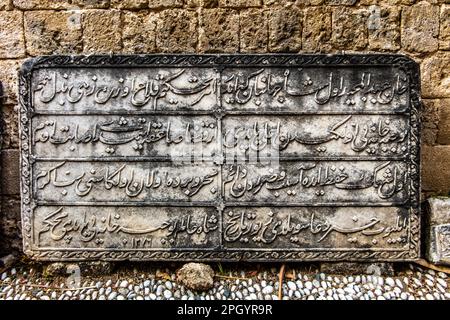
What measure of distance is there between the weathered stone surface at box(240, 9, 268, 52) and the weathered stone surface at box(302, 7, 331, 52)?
365mm

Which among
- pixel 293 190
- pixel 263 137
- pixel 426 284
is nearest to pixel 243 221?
pixel 293 190

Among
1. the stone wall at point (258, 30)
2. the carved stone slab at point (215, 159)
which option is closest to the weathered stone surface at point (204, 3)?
the stone wall at point (258, 30)

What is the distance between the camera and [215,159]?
2734 mm

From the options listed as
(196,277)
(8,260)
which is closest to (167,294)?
(196,277)

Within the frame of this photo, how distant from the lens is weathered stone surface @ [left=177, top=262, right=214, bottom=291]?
102 inches

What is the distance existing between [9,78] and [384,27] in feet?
11.2

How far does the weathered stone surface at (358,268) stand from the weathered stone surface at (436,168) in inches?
34.6

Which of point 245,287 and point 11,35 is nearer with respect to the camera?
point 245,287

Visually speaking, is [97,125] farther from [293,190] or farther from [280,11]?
[280,11]

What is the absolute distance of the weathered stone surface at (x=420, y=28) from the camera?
298 cm

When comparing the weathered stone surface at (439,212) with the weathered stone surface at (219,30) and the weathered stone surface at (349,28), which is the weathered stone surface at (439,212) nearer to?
the weathered stone surface at (349,28)

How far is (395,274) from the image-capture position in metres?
2.79

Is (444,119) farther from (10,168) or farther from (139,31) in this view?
(10,168)

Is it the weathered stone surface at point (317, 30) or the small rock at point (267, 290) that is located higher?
the weathered stone surface at point (317, 30)
